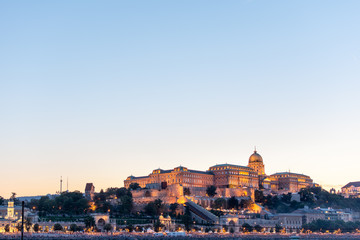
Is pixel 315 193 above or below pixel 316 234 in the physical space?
above

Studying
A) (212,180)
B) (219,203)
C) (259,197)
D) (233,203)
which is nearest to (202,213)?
(219,203)

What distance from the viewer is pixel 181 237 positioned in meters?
107

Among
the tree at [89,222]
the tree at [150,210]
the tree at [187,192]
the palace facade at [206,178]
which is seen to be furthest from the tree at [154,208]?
the palace facade at [206,178]

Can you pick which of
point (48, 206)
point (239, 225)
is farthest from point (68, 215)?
point (239, 225)

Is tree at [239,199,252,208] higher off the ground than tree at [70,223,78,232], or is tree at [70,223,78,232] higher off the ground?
tree at [239,199,252,208]

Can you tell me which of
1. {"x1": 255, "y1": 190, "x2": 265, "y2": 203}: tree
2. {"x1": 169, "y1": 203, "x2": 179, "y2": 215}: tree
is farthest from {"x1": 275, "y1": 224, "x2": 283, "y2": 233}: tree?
{"x1": 255, "y1": 190, "x2": 265, "y2": 203}: tree

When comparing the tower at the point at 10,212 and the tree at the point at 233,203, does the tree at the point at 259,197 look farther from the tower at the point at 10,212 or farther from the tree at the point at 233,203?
the tower at the point at 10,212

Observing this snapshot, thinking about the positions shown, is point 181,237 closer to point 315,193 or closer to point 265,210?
point 265,210

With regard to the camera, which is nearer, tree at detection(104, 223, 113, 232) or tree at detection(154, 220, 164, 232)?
Result: tree at detection(104, 223, 113, 232)

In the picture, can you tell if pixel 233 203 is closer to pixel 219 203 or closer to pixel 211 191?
pixel 219 203

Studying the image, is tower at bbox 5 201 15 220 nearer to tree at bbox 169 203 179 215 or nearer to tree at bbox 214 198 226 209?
tree at bbox 169 203 179 215

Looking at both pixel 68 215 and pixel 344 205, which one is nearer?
pixel 68 215

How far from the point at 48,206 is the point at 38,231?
2706 centimetres

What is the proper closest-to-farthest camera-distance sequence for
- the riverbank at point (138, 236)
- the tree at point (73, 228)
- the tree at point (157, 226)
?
the riverbank at point (138, 236) → the tree at point (73, 228) → the tree at point (157, 226)
